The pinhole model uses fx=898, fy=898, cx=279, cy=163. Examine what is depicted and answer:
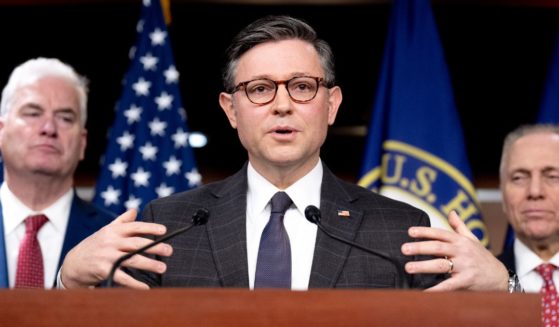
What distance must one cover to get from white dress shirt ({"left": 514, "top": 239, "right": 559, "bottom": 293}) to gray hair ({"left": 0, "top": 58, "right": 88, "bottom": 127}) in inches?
66.4

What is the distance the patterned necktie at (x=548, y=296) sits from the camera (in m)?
2.83

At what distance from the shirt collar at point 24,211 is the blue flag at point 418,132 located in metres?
1.15

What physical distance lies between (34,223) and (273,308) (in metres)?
1.87

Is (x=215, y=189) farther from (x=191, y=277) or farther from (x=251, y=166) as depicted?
(x=191, y=277)

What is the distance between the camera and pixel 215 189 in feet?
7.82

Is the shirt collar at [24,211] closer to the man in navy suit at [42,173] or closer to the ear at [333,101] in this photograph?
the man in navy suit at [42,173]

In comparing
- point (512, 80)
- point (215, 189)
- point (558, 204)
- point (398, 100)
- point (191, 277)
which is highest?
point (512, 80)

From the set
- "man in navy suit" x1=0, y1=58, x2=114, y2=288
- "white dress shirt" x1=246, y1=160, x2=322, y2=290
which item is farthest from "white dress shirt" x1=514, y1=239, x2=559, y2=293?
"man in navy suit" x1=0, y1=58, x2=114, y2=288

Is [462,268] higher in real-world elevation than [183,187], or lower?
lower

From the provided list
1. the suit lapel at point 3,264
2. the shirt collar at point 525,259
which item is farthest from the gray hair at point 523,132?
the suit lapel at point 3,264

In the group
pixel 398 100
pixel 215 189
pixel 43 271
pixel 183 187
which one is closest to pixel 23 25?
pixel 183 187

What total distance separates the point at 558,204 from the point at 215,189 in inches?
58.1

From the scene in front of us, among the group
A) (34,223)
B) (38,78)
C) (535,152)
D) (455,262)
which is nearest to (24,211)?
(34,223)

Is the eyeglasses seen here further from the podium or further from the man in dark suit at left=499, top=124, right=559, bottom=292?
the man in dark suit at left=499, top=124, right=559, bottom=292
